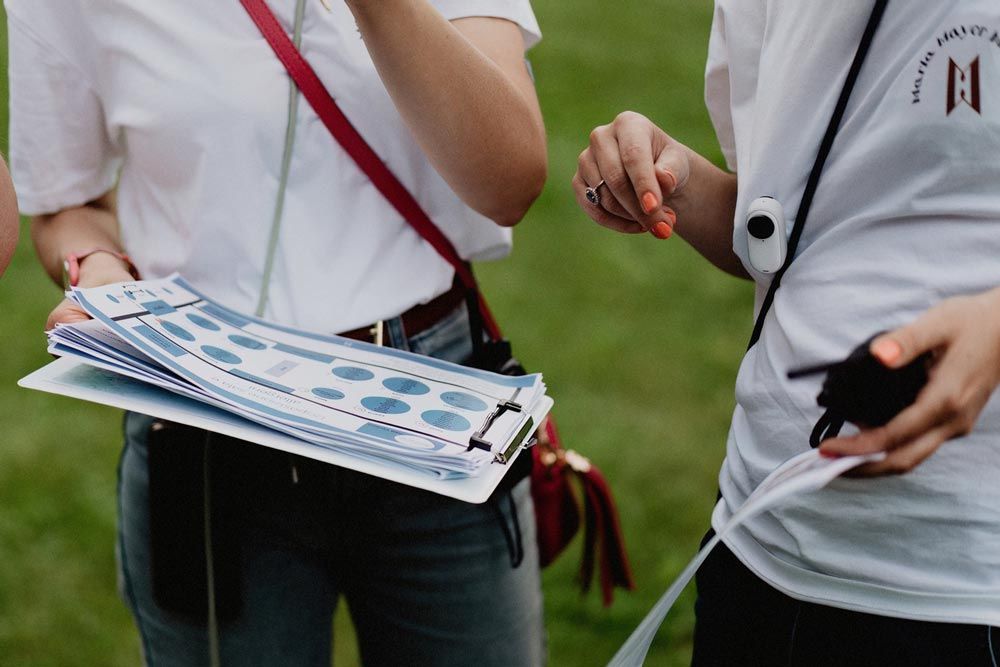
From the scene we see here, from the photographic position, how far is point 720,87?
1.34 meters

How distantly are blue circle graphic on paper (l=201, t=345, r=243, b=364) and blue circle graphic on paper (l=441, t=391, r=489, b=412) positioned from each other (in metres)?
0.23

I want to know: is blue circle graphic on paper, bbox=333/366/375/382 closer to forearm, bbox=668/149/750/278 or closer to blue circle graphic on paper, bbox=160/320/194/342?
blue circle graphic on paper, bbox=160/320/194/342

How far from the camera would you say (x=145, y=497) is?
143cm

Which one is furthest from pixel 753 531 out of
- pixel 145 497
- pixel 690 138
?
pixel 690 138

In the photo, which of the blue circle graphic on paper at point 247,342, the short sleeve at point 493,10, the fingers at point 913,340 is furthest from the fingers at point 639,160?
the blue circle graphic on paper at point 247,342

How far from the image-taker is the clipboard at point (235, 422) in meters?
1.01

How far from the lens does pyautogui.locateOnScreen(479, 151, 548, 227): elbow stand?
128 cm

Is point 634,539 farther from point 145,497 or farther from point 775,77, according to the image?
point 775,77

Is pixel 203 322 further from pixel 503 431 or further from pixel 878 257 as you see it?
pixel 878 257

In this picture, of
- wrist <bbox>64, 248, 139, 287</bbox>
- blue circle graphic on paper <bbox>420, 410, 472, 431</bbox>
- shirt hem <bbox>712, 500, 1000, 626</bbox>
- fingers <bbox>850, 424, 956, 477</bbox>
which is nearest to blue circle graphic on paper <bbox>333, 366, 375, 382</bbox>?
blue circle graphic on paper <bbox>420, 410, 472, 431</bbox>

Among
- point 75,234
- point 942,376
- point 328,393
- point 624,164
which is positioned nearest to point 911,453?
point 942,376

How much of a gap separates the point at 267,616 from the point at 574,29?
18.5 feet

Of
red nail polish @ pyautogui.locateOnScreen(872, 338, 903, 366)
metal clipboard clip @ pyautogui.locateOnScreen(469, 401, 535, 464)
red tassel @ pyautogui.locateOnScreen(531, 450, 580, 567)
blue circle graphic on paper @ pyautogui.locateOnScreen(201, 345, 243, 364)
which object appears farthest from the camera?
red tassel @ pyautogui.locateOnScreen(531, 450, 580, 567)

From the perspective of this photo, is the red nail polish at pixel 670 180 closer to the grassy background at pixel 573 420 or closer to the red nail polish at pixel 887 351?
the red nail polish at pixel 887 351
